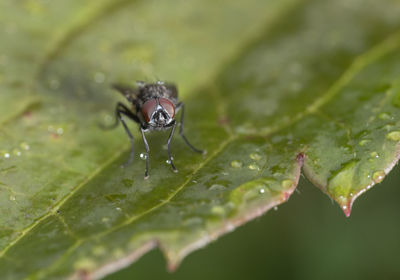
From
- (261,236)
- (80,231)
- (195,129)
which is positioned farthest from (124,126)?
(261,236)

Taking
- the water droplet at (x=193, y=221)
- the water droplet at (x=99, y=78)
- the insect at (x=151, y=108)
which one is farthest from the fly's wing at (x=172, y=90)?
the water droplet at (x=193, y=221)

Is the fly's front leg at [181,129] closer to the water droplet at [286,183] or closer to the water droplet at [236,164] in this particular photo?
the water droplet at [236,164]

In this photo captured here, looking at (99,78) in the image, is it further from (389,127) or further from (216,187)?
(389,127)

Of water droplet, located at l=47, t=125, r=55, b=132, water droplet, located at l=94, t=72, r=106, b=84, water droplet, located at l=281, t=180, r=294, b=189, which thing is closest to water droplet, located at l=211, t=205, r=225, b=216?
water droplet, located at l=281, t=180, r=294, b=189

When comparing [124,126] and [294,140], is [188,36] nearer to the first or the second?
[124,126]

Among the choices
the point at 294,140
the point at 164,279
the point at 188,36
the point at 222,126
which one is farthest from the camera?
the point at 188,36

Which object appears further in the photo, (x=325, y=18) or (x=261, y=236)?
(x=325, y=18)

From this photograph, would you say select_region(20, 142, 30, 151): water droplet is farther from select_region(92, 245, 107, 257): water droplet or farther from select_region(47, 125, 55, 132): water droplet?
select_region(92, 245, 107, 257): water droplet
